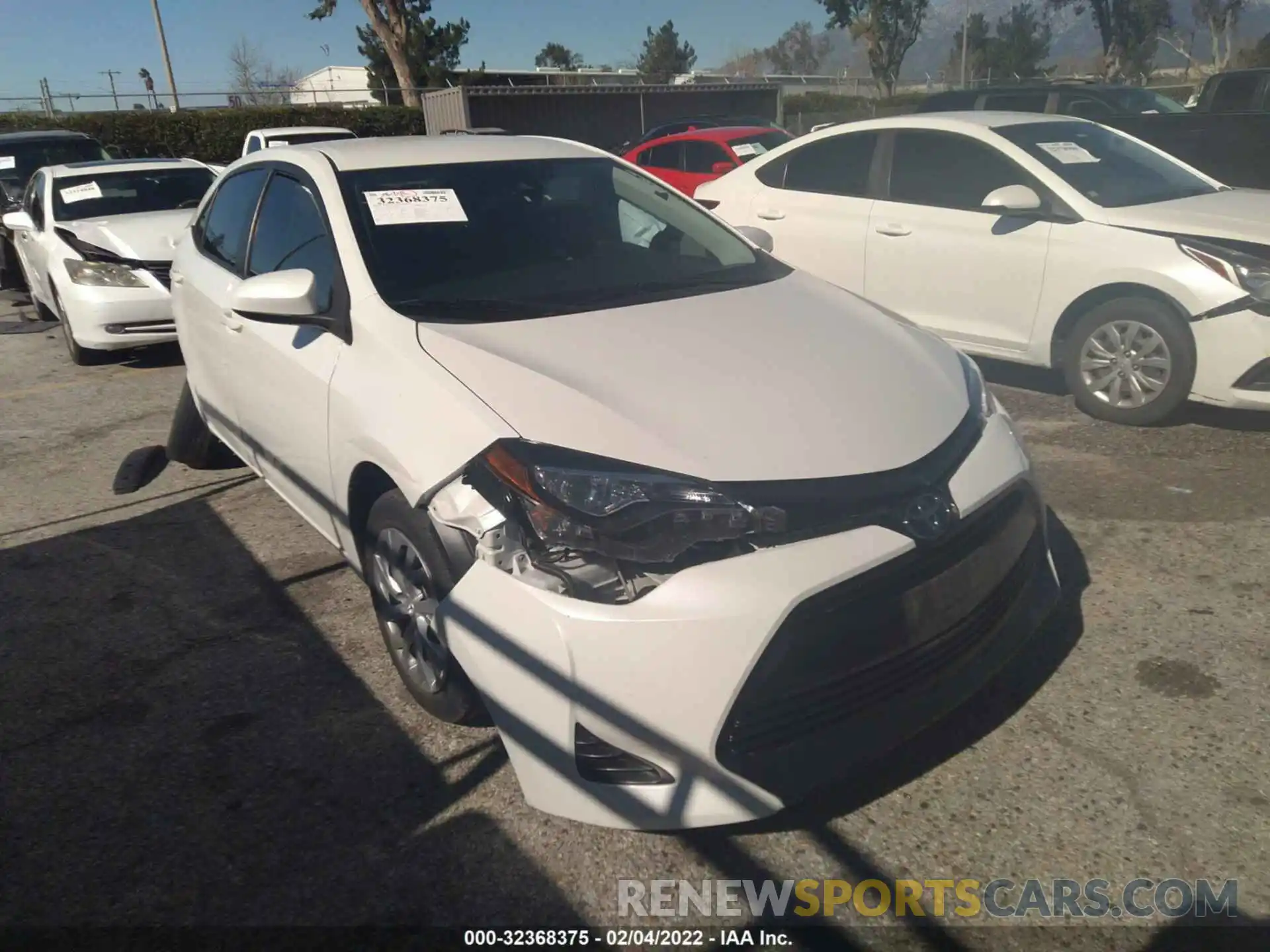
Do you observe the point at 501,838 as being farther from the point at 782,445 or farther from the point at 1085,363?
the point at 1085,363

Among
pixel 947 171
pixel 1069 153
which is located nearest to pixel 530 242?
pixel 947 171

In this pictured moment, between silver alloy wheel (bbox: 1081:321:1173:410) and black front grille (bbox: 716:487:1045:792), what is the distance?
10.4 feet

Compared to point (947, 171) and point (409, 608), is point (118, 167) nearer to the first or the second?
point (947, 171)

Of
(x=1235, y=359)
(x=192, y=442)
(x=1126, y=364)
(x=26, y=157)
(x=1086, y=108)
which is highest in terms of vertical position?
(x=26, y=157)

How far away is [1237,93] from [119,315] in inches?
540

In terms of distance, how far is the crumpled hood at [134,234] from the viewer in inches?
291

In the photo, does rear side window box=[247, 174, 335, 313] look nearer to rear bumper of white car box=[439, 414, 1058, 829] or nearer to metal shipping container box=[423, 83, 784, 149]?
rear bumper of white car box=[439, 414, 1058, 829]

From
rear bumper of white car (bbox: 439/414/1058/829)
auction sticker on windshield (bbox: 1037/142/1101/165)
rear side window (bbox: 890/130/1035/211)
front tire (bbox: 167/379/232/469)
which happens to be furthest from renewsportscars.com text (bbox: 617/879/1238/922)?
auction sticker on windshield (bbox: 1037/142/1101/165)

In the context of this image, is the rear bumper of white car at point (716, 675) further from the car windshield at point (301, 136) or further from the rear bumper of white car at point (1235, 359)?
the car windshield at point (301, 136)

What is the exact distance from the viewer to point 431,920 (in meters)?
2.22

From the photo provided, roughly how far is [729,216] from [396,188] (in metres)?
3.87

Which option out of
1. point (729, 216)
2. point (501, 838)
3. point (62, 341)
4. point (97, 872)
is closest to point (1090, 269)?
point (729, 216)

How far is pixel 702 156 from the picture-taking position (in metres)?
13.2

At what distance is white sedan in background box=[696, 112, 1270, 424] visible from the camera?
4781mm
